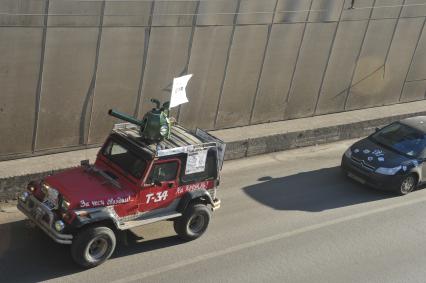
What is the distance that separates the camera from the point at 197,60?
48.0 ft

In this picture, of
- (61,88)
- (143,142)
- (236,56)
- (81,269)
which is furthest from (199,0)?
(81,269)

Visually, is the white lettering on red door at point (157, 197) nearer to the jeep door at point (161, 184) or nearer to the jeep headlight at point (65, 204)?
the jeep door at point (161, 184)

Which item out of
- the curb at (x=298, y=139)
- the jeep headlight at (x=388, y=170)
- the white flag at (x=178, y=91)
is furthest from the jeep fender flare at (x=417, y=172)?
the white flag at (x=178, y=91)

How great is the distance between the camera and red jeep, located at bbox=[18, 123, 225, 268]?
30.6 feet

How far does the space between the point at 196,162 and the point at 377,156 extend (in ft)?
18.2

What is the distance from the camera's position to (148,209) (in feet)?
33.4

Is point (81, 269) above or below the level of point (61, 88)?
below

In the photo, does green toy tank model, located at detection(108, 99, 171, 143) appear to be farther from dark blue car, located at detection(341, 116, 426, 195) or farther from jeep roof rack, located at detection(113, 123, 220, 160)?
dark blue car, located at detection(341, 116, 426, 195)

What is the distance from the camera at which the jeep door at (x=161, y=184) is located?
1004 cm

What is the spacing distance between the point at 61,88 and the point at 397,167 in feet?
25.3

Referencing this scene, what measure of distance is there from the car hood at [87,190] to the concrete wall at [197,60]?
290cm

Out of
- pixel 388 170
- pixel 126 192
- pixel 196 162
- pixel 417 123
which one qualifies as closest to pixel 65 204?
pixel 126 192

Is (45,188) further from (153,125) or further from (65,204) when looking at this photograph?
(153,125)

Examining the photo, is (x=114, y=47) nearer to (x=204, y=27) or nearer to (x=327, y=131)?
(x=204, y=27)
